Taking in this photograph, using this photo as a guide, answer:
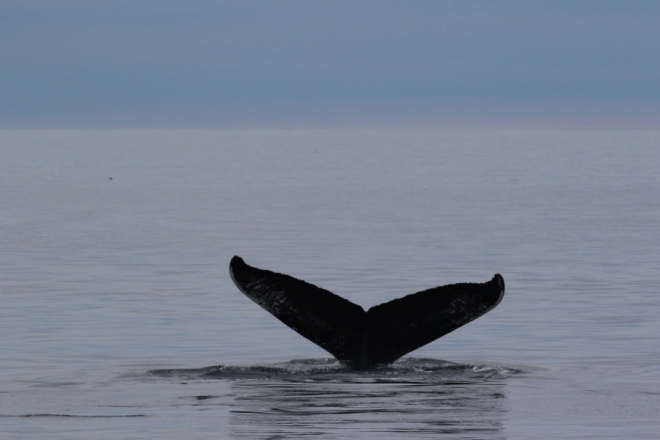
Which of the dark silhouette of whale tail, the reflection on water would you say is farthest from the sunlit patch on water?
the dark silhouette of whale tail

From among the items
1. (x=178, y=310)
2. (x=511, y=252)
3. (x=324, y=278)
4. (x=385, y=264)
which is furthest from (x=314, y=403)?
(x=511, y=252)

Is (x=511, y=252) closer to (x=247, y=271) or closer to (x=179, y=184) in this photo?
(x=247, y=271)

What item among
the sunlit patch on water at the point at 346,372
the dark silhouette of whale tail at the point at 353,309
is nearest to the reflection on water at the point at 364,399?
the sunlit patch on water at the point at 346,372

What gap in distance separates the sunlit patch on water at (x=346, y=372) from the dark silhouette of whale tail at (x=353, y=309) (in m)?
Answer: 0.57

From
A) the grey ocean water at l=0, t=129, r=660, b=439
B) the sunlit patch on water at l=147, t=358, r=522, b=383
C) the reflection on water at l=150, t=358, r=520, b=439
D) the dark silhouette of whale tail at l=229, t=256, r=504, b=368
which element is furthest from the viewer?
the sunlit patch on water at l=147, t=358, r=522, b=383

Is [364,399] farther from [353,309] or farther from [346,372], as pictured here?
[346,372]

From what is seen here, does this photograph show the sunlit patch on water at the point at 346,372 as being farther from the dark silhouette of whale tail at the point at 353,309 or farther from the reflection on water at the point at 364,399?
the dark silhouette of whale tail at the point at 353,309

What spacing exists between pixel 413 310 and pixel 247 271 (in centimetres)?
151

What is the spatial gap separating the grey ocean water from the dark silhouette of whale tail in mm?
523

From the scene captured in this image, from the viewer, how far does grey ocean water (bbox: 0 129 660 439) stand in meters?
11.5

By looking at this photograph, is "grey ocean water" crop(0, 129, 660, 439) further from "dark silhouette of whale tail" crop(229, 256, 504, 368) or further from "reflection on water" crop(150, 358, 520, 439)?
"dark silhouette of whale tail" crop(229, 256, 504, 368)

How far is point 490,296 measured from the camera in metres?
12.2

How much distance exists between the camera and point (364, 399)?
1213cm

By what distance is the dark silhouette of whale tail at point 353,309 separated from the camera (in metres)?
12.3
